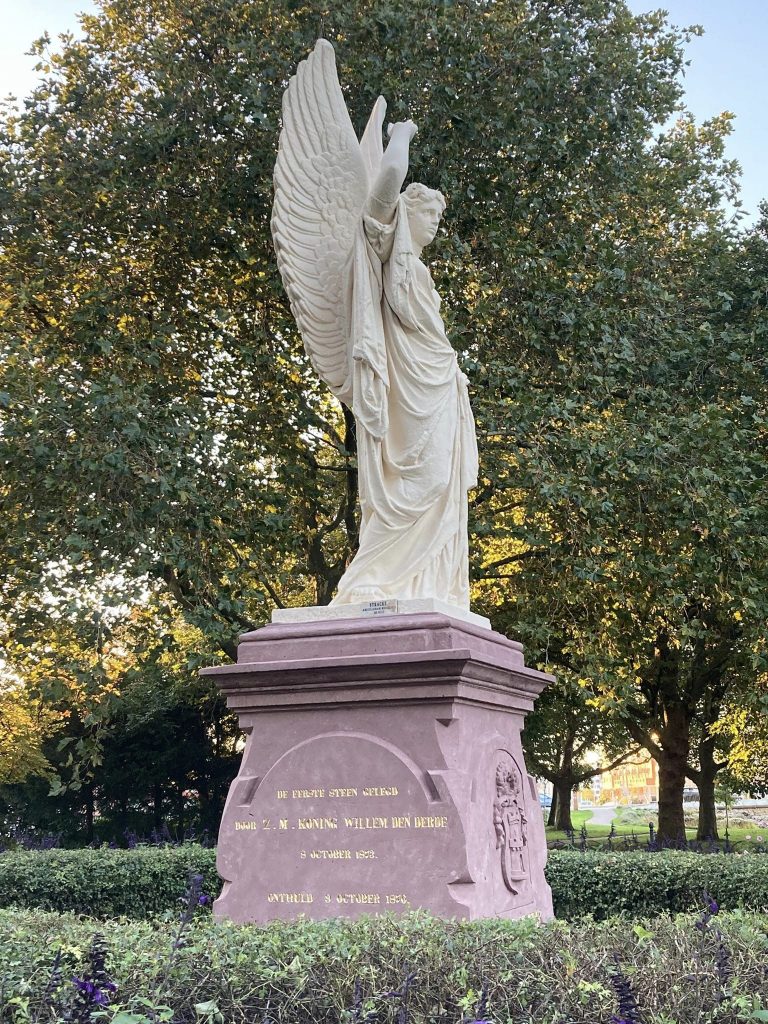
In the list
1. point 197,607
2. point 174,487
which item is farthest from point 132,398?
point 197,607

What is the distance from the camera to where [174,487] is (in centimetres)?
1160

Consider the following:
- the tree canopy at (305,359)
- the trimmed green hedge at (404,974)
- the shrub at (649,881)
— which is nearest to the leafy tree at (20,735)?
the tree canopy at (305,359)

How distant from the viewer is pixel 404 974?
3.15m

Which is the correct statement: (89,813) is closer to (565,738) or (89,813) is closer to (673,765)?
(673,765)

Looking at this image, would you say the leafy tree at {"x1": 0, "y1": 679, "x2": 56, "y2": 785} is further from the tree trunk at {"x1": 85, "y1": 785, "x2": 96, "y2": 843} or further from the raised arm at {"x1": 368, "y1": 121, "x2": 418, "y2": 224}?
the raised arm at {"x1": 368, "y1": 121, "x2": 418, "y2": 224}

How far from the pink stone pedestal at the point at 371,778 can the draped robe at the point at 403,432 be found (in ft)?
2.08

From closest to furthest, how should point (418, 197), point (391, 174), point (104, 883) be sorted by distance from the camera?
1. point (391, 174)
2. point (418, 197)
3. point (104, 883)

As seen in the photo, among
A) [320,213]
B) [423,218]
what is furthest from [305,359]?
A: [423,218]

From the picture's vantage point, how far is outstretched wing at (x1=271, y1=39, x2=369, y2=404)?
7.30 meters

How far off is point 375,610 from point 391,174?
264cm

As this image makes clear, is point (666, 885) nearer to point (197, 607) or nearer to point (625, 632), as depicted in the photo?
point (197, 607)

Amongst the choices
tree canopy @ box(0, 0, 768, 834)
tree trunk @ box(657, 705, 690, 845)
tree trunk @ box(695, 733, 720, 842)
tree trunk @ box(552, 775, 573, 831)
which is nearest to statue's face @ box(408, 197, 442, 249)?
tree canopy @ box(0, 0, 768, 834)

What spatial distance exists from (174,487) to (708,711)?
41.6ft

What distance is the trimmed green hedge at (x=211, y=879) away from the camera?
8.55 m
